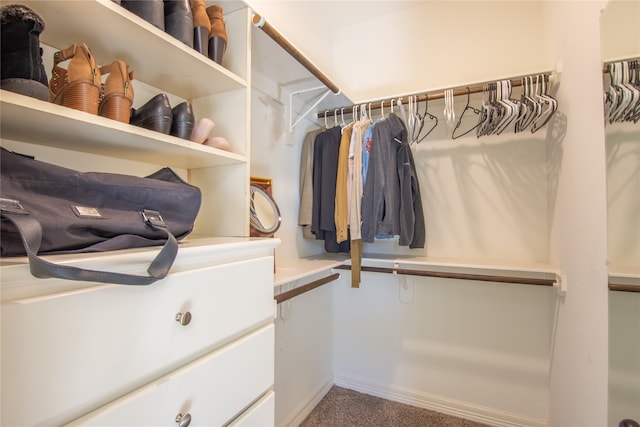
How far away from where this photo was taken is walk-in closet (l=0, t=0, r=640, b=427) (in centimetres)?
49

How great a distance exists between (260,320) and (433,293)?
1.38 m

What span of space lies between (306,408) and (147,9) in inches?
77.9

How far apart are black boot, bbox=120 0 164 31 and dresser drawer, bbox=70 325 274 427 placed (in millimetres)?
803

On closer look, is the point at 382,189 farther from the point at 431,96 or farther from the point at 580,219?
the point at 580,219

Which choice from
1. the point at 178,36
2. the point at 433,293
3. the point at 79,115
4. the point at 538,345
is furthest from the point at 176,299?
the point at 538,345

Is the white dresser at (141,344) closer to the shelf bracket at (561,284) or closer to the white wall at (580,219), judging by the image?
the white wall at (580,219)

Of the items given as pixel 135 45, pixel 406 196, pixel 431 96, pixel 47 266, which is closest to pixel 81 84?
pixel 135 45

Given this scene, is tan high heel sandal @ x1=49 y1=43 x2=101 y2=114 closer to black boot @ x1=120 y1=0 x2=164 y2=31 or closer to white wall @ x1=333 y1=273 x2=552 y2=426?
black boot @ x1=120 y1=0 x2=164 y2=31

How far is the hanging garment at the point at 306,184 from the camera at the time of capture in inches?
66.1

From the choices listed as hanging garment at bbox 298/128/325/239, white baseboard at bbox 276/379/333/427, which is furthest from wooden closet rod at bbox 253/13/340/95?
white baseboard at bbox 276/379/333/427

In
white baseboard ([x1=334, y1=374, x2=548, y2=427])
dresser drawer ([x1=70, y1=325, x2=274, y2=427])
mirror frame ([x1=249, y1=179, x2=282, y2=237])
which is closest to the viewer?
dresser drawer ([x1=70, y1=325, x2=274, y2=427])

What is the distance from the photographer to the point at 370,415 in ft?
5.58

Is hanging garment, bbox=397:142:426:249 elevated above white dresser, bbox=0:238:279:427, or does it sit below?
above

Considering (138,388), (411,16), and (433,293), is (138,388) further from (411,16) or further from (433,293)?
(411,16)
